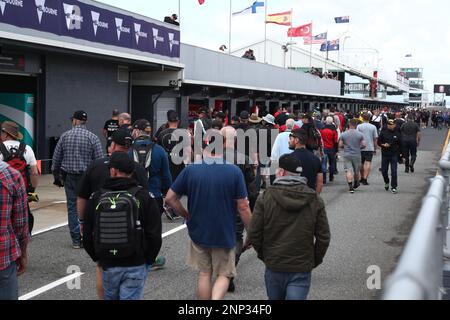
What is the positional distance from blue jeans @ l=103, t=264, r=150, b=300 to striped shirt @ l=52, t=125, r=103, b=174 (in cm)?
386

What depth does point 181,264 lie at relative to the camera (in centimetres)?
761

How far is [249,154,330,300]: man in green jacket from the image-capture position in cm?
455

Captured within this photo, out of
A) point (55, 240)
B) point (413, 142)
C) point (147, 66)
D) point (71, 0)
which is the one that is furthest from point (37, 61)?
point (413, 142)

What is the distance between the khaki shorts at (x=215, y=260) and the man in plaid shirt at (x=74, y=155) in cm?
318

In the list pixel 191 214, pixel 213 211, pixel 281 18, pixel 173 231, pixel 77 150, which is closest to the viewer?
pixel 213 211

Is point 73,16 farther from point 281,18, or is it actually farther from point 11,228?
point 281,18

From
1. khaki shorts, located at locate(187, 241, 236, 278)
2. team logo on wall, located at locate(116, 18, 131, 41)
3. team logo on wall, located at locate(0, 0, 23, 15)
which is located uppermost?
team logo on wall, located at locate(116, 18, 131, 41)

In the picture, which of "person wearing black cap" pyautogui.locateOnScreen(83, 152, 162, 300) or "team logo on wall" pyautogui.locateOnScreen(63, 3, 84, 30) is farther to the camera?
"team logo on wall" pyautogui.locateOnScreen(63, 3, 84, 30)

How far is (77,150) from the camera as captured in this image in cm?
809

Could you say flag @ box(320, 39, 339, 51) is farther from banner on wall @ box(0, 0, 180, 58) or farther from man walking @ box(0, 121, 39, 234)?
man walking @ box(0, 121, 39, 234)

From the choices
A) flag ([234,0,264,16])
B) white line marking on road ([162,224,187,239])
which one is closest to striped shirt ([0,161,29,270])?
white line marking on road ([162,224,187,239])

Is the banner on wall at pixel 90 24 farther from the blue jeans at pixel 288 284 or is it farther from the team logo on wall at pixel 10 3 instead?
the blue jeans at pixel 288 284

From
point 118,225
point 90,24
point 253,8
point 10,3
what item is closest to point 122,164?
point 118,225

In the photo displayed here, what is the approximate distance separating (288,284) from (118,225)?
1.42 m
